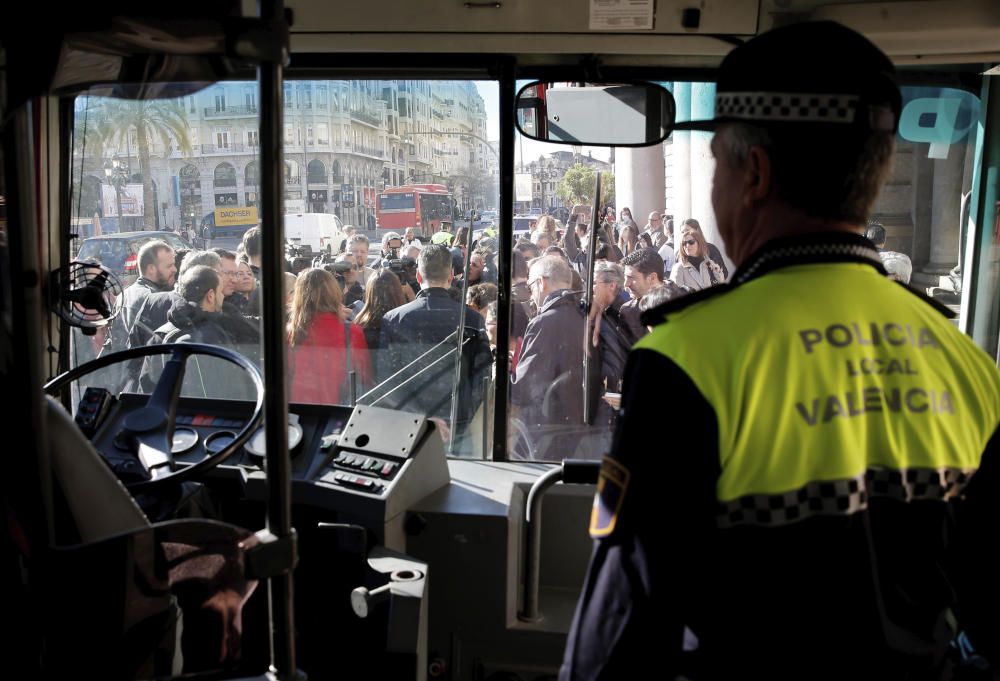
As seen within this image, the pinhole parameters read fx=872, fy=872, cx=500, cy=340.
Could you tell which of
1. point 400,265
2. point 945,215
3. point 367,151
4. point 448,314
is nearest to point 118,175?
point 367,151

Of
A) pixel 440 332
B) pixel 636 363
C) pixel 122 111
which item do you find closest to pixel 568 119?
pixel 440 332

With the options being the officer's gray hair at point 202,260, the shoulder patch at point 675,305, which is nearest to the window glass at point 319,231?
the officer's gray hair at point 202,260

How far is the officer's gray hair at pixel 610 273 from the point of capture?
9.39ft

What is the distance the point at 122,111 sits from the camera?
9.29ft

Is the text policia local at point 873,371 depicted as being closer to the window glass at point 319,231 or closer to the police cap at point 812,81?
the police cap at point 812,81

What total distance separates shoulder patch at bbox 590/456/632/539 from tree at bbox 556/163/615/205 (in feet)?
5.69

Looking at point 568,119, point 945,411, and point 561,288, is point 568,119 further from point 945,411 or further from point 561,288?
point 945,411

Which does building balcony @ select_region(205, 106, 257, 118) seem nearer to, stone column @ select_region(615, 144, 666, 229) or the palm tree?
the palm tree

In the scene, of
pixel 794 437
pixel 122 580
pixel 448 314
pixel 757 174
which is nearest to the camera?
pixel 794 437

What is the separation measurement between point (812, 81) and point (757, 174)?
138mm

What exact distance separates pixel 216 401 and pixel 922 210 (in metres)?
2.34

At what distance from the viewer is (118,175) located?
2.95 metres

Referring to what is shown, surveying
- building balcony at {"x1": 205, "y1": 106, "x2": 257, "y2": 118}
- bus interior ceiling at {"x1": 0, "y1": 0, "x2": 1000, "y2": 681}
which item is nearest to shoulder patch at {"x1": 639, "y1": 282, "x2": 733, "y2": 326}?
bus interior ceiling at {"x1": 0, "y1": 0, "x2": 1000, "y2": 681}

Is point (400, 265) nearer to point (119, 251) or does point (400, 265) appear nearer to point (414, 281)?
point (414, 281)
